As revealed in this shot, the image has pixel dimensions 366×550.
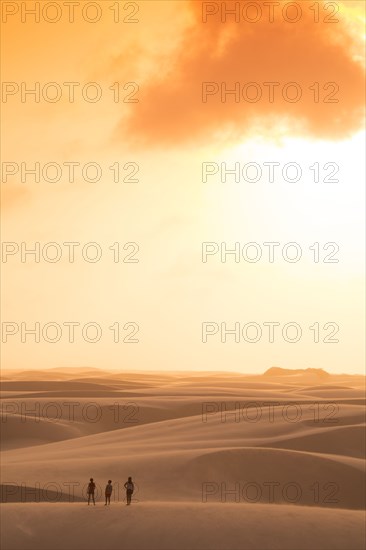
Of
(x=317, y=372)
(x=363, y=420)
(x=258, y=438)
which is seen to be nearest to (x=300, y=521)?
(x=258, y=438)

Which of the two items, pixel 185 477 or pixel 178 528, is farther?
pixel 185 477

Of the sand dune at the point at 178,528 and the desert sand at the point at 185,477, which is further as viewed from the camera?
the desert sand at the point at 185,477

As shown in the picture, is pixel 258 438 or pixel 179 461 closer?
pixel 179 461

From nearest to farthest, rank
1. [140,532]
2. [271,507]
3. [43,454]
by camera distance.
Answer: [140,532], [271,507], [43,454]

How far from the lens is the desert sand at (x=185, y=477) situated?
752 inches

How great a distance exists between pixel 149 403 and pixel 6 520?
96.0 ft

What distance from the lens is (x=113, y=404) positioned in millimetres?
47719

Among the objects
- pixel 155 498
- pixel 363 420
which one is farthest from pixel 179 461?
pixel 363 420

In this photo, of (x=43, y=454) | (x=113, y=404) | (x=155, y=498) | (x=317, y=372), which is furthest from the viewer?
(x=317, y=372)

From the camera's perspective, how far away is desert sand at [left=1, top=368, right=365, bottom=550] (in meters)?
19.1

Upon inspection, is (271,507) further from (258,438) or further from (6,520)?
(258,438)

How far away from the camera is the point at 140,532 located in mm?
19031

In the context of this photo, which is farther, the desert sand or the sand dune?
the desert sand

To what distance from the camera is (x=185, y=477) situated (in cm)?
2622
